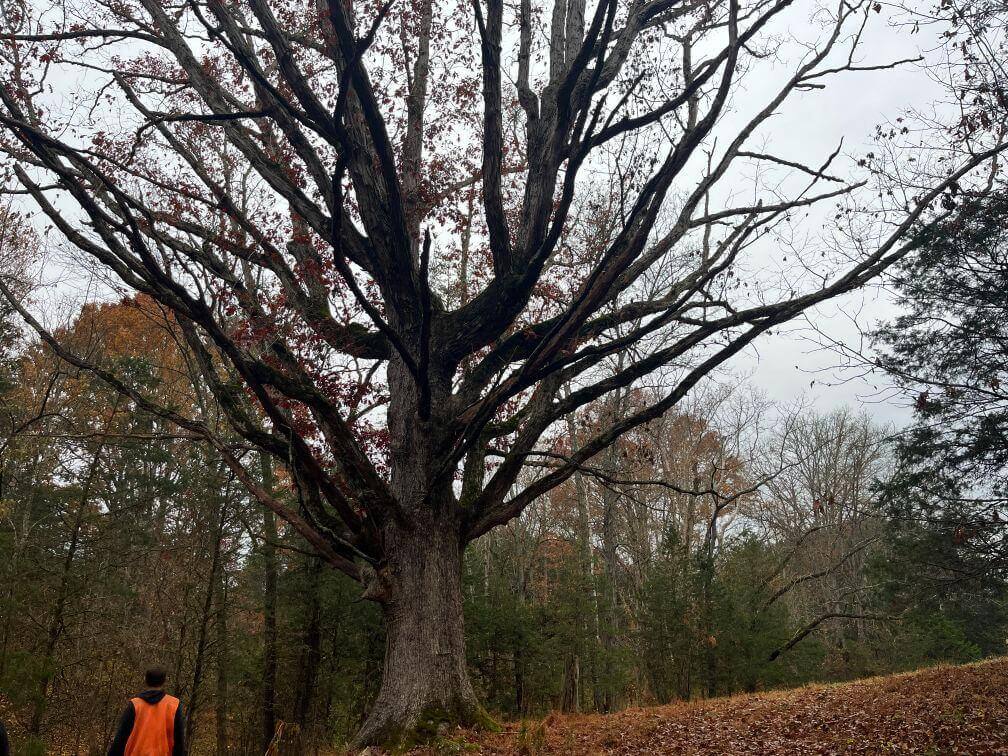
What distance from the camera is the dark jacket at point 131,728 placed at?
4.43 metres

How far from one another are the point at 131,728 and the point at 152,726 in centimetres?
13

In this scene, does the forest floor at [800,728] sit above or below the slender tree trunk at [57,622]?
below

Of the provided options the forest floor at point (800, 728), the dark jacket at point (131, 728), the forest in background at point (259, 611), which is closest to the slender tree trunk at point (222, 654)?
the forest in background at point (259, 611)

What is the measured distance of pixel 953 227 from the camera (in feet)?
27.9

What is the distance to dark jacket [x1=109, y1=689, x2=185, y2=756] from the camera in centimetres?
443

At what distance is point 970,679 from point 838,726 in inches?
151

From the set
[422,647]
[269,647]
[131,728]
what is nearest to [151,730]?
[131,728]

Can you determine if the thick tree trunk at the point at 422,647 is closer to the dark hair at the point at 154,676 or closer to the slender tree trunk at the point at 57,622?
the dark hair at the point at 154,676

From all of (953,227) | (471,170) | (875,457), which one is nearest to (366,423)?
(471,170)

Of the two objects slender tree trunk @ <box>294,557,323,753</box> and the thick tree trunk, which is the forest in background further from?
the thick tree trunk

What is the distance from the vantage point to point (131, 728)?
4527 millimetres

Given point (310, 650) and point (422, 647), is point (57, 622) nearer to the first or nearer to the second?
point (310, 650)

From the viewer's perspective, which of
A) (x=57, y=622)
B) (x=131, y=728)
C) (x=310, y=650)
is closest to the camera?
(x=131, y=728)

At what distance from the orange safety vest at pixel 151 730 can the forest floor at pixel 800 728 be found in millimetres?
1885
